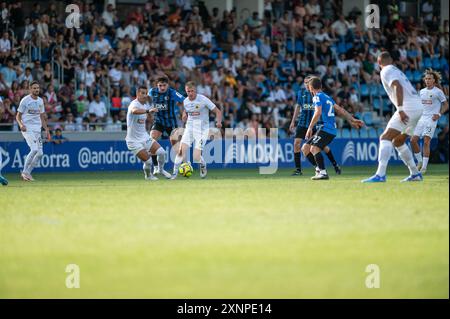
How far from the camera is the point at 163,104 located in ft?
78.3

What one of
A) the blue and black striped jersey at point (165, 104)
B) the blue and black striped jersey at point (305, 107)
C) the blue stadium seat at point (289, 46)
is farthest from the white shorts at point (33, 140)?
the blue stadium seat at point (289, 46)

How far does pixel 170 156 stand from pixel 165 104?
242 inches

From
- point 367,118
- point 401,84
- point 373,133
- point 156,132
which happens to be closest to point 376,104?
point 367,118

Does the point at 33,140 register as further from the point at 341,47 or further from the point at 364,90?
the point at 341,47

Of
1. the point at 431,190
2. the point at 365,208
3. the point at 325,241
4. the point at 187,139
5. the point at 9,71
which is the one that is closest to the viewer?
the point at 325,241

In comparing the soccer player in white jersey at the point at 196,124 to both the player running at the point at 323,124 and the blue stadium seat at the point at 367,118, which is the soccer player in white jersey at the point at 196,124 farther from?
the blue stadium seat at the point at 367,118

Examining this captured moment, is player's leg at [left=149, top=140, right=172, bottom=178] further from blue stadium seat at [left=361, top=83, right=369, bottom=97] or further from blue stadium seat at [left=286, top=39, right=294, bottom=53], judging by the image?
blue stadium seat at [left=361, top=83, right=369, bottom=97]

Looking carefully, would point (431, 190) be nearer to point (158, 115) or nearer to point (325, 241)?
point (325, 241)

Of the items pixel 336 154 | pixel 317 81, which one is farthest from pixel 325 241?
pixel 336 154

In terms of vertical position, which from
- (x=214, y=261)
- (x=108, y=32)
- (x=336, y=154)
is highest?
(x=108, y=32)

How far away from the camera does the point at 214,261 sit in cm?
887

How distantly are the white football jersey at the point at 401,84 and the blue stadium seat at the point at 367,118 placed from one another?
17363mm

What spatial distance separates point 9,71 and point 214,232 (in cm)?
1919

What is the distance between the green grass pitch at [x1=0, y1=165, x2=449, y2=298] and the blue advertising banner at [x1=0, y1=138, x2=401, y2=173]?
37.4 ft
